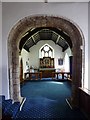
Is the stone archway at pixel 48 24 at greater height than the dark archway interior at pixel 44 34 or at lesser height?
lesser

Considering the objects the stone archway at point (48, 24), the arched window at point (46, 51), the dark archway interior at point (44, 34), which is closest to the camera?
the stone archway at point (48, 24)

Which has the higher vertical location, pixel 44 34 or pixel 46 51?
pixel 44 34

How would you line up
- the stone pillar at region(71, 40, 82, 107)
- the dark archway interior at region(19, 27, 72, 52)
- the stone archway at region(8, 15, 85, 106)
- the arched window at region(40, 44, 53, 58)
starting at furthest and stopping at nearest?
the arched window at region(40, 44, 53, 58), the dark archway interior at region(19, 27, 72, 52), the stone pillar at region(71, 40, 82, 107), the stone archway at region(8, 15, 85, 106)

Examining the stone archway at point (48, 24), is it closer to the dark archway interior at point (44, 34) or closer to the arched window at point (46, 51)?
the dark archway interior at point (44, 34)

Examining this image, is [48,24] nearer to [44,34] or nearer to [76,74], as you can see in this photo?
[76,74]

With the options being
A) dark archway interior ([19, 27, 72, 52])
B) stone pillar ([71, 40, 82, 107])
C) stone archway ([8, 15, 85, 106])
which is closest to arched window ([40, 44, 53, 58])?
dark archway interior ([19, 27, 72, 52])

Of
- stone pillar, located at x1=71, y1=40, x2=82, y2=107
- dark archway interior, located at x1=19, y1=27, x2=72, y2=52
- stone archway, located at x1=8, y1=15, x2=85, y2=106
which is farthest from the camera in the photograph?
dark archway interior, located at x1=19, y1=27, x2=72, y2=52

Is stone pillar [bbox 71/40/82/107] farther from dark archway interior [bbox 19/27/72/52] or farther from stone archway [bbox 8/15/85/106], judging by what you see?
dark archway interior [bbox 19/27/72/52]

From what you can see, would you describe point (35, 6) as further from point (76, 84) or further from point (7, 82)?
point (76, 84)

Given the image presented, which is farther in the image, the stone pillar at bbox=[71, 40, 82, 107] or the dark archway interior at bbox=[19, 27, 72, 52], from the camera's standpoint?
the dark archway interior at bbox=[19, 27, 72, 52]

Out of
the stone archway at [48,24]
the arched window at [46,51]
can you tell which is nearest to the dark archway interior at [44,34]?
the arched window at [46,51]

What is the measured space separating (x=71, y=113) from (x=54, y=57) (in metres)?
14.0

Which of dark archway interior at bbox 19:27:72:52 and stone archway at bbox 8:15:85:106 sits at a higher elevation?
dark archway interior at bbox 19:27:72:52

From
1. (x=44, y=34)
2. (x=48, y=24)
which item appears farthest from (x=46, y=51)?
(x=48, y=24)
